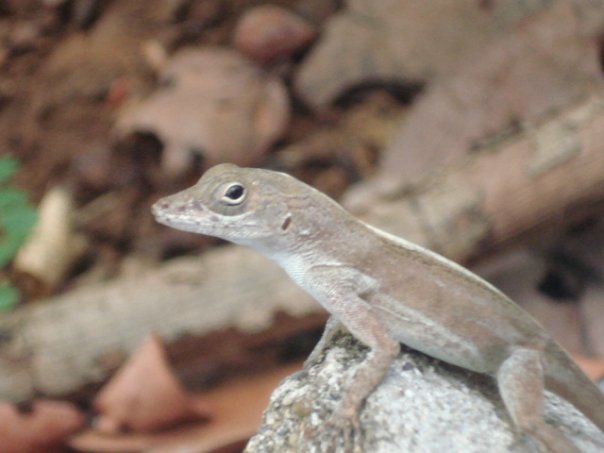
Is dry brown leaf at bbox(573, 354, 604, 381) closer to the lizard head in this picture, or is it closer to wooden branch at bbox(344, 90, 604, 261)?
wooden branch at bbox(344, 90, 604, 261)

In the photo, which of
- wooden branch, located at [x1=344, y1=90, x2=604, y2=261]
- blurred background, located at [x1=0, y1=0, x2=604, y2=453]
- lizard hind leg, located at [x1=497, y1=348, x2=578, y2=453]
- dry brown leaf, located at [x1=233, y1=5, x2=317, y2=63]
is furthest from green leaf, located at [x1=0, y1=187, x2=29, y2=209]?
lizard hind leg, located at [x1=497, y1=348, x2=578, y2=453]

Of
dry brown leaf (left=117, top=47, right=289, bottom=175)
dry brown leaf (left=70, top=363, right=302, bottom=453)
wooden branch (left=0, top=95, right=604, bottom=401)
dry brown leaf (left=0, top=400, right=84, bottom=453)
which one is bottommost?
dry brown leaf (left=70, top=363, right=302, bottom=453)

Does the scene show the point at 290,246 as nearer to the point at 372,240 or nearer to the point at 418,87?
the point at 372,240

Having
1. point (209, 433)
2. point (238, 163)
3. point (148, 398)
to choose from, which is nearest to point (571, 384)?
point (209, 433)

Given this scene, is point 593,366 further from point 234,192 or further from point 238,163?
point 238,163

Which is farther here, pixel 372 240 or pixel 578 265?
pixel 578 265

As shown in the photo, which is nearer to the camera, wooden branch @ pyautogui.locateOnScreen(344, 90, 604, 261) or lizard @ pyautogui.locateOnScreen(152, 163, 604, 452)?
lizard @ pyautogui.locateOnScreen(152, 163, 604, 452)

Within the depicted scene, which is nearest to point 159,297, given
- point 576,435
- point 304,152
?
point 304,152
